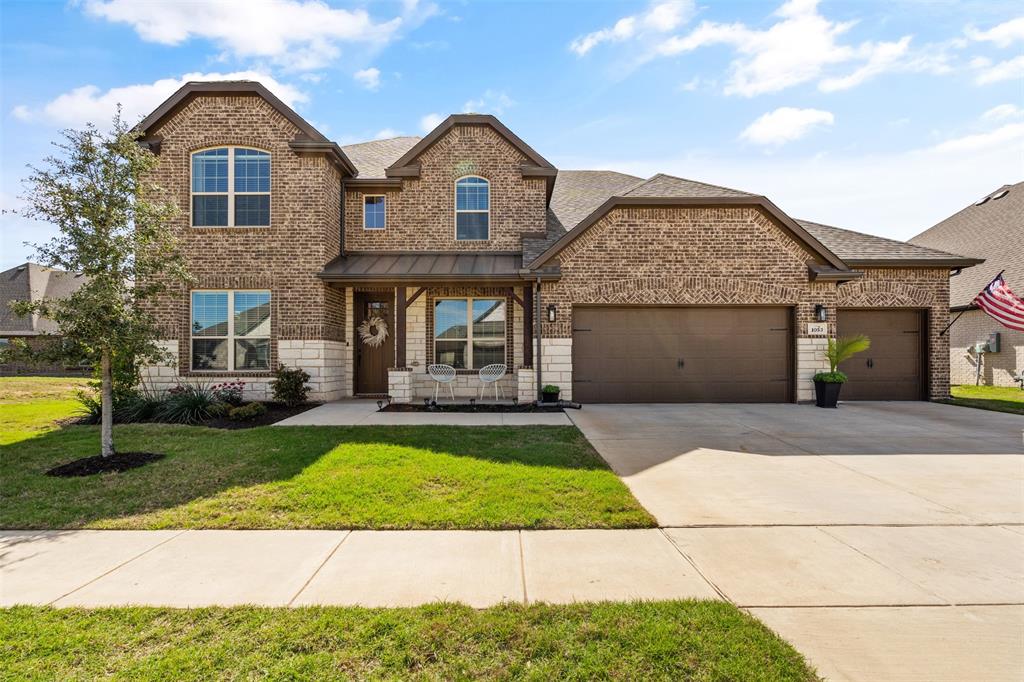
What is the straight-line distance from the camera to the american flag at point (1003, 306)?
11320mm

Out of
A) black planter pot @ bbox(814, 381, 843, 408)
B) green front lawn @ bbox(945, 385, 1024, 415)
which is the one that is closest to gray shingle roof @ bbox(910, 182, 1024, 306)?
green front lawn @ bbox(945, 385, 1024, 415)

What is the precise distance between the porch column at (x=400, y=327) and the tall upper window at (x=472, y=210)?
2631 mm

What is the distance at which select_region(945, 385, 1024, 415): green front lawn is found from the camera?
11516mm

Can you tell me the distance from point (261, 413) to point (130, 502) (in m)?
5.45

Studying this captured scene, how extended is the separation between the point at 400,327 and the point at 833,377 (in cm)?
1046

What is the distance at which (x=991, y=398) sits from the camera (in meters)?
13.6

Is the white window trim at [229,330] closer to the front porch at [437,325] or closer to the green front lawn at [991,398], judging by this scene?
the front porch at [437,325]

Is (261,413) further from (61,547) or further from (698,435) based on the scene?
(698,435)

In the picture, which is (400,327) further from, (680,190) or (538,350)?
(680,190)

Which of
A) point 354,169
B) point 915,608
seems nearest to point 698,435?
point 915,608

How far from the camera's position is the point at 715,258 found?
11945mm

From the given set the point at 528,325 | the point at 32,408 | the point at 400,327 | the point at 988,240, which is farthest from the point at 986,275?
the point at 32,408

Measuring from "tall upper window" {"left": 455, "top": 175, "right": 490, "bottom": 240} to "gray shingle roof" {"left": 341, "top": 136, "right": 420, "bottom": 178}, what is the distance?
→ 2.51 metres

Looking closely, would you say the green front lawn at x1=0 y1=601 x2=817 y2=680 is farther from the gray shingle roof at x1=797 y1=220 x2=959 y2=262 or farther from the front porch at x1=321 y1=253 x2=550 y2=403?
the gray shingle roof at x1=797 y1=220 x2=959 y2=262
